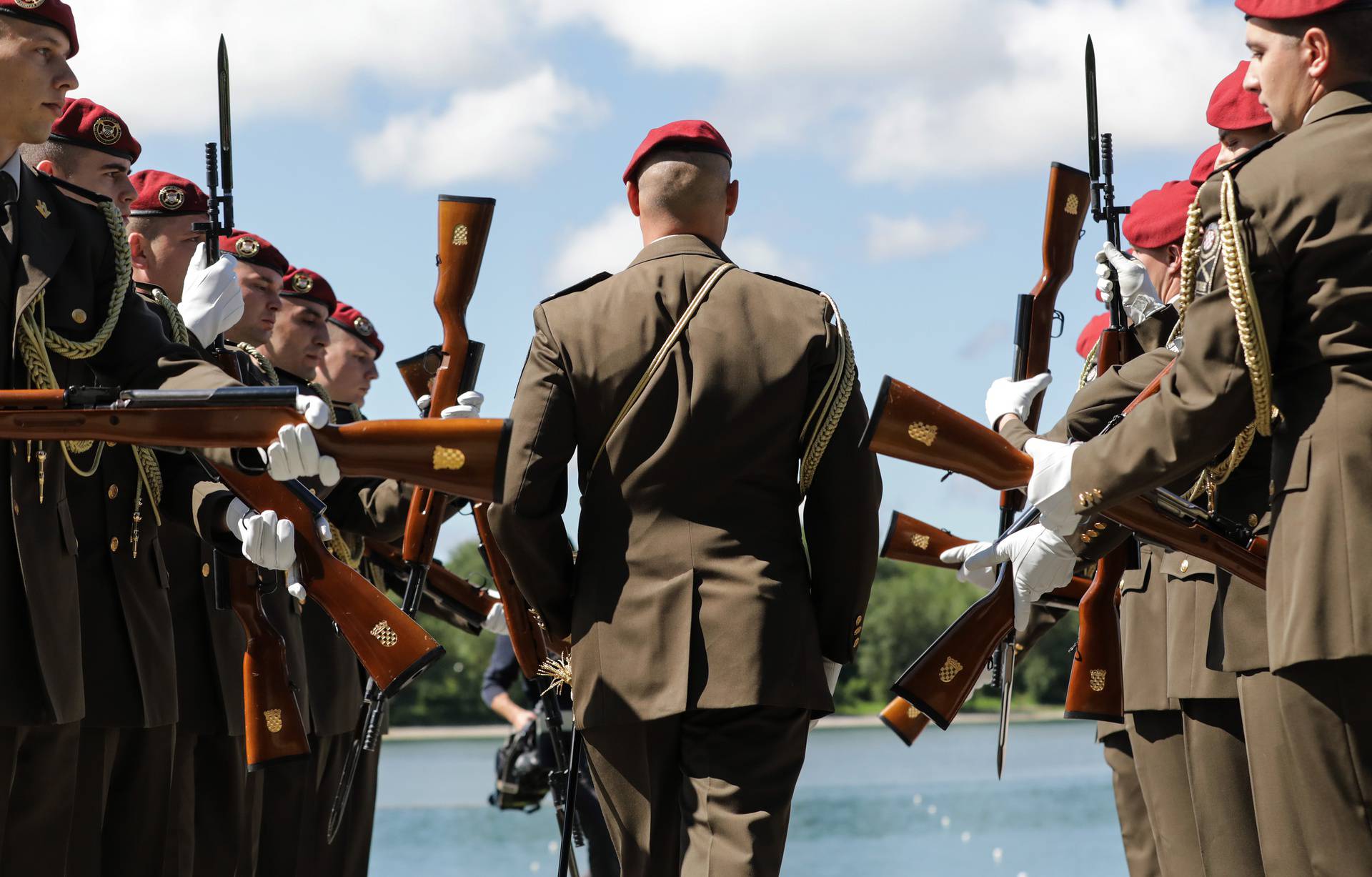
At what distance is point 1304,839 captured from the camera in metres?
3.58

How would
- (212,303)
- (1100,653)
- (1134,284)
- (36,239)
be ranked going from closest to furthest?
(36,239) < (1100,653) < (212,303) < (1134,284)

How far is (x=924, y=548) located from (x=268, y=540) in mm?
2487

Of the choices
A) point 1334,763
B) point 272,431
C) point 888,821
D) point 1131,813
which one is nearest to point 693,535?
point 272,431

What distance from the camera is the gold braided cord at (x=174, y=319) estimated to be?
5418 mm

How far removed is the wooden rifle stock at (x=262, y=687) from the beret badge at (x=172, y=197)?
1.85m

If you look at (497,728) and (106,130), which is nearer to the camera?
(106,130)

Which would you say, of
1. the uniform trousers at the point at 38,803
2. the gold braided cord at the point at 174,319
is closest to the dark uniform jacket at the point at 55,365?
the uniform trousers at the point at 38,803

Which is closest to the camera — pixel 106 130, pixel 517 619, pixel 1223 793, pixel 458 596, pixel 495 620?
pixel 1223 793

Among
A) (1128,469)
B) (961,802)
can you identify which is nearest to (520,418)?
(1128,469)

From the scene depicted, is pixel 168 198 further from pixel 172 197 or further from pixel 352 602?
pixel 352 602

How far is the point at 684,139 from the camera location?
470cm

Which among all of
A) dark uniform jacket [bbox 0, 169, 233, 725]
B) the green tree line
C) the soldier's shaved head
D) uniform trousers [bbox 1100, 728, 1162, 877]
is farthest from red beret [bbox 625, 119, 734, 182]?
the green tree line

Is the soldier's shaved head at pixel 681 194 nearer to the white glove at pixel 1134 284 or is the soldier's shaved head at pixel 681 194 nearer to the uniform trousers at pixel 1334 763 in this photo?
the uniform trousers at pixel 1334 763

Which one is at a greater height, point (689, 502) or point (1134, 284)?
point (1134, 284)
